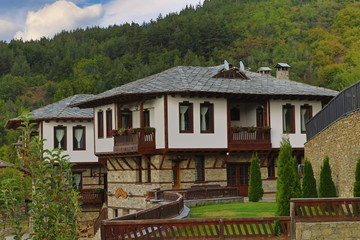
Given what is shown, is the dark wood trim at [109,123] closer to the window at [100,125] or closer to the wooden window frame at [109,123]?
the wooden window frame at [109,123]

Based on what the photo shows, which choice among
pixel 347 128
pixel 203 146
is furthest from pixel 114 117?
pixel 347 128

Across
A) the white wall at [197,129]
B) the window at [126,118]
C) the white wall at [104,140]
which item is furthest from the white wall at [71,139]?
the white wall at [197,129]

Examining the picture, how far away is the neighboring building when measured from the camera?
57.2ft

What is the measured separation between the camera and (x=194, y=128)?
29.4 m

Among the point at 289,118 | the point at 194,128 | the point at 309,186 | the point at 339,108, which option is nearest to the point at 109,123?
the point at 194,128

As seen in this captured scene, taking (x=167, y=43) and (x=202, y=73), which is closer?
(x=202, y=73)

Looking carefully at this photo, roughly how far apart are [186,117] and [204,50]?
224 ft

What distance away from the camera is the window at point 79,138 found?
3838 cm

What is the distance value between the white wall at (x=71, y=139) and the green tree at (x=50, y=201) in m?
28.3

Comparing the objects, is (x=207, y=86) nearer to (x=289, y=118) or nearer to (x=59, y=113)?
(x=289, y=118)

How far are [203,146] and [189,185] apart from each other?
2.10m

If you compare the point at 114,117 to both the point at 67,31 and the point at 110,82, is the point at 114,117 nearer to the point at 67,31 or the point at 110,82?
the point at 110,82

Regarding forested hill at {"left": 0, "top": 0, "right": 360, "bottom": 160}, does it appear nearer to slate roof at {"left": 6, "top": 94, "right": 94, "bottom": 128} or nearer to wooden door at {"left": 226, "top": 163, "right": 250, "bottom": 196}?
slate roof at {"left": 6, "top": 94, "right": 94, "bottom": 128}

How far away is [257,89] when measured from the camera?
103 feet
